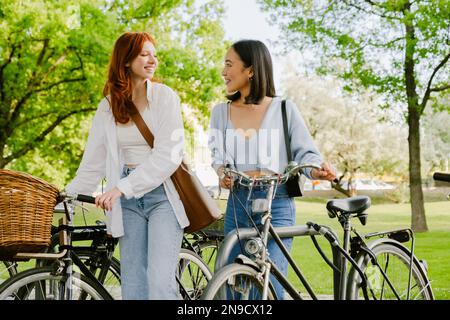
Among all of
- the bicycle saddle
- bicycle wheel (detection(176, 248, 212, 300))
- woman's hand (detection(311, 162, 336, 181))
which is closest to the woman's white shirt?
woman's hand (detection(311, 162, 336, 181))

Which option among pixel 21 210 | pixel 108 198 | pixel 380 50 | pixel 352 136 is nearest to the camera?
pixel 21 210

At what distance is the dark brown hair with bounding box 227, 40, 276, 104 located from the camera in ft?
10.6

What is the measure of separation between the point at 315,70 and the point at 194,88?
10.6ft

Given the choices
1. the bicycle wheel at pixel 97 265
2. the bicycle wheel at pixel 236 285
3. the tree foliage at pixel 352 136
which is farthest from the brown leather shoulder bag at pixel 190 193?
the tree foliage at pixel 352 136

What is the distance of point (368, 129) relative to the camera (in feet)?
112

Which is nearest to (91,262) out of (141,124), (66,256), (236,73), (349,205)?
(66,256)

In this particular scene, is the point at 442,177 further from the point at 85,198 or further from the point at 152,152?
the point at 85,198

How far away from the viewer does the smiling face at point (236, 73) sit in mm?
3279

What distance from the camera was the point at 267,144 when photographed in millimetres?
3209

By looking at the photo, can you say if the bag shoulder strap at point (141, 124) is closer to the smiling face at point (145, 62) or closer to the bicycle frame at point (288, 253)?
the smiling face at point (145, 62)

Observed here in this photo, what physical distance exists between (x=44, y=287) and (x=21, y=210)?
399 mm

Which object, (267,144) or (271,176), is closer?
(271,176)

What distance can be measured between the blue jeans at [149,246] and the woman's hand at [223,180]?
0.30 m

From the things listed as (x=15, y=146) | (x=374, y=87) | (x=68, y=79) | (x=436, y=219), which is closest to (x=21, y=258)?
(x=374, y=87)
